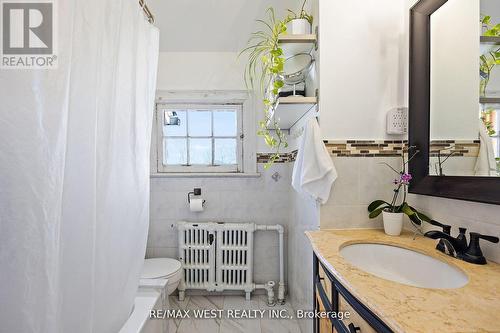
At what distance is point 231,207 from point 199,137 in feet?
2.41

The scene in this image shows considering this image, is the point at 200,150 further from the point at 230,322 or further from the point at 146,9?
the point at 230,322

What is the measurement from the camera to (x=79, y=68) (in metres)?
0.73

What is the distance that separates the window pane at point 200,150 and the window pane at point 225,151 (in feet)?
Answer: 0.25

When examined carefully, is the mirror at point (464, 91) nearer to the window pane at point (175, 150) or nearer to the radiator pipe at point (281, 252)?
the radiator pipe at point (281, 252)

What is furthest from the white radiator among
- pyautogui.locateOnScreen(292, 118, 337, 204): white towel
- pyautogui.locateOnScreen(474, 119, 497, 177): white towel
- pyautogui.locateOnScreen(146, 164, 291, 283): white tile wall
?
pyautogui.locateOnScreen(474, 119, 497, 177): white towel

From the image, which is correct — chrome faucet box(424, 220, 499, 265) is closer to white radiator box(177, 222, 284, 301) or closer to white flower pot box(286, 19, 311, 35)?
white flower pot box(286, 19, 311, 35)

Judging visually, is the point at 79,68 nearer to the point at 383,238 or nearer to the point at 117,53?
the point at 117,53

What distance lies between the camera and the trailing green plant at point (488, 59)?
789 mm

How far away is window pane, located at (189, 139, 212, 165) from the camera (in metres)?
2.22

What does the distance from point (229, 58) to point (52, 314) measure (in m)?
2.08

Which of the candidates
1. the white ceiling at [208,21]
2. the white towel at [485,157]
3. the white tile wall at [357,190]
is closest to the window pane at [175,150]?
A: the white ceiling at [208,21]

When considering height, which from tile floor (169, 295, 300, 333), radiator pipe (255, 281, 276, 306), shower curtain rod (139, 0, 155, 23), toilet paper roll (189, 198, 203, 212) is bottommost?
tile floor (169, 295, 300, 333)

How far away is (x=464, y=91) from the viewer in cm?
90

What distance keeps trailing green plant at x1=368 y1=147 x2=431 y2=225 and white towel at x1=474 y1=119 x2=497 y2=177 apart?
0.81ft
